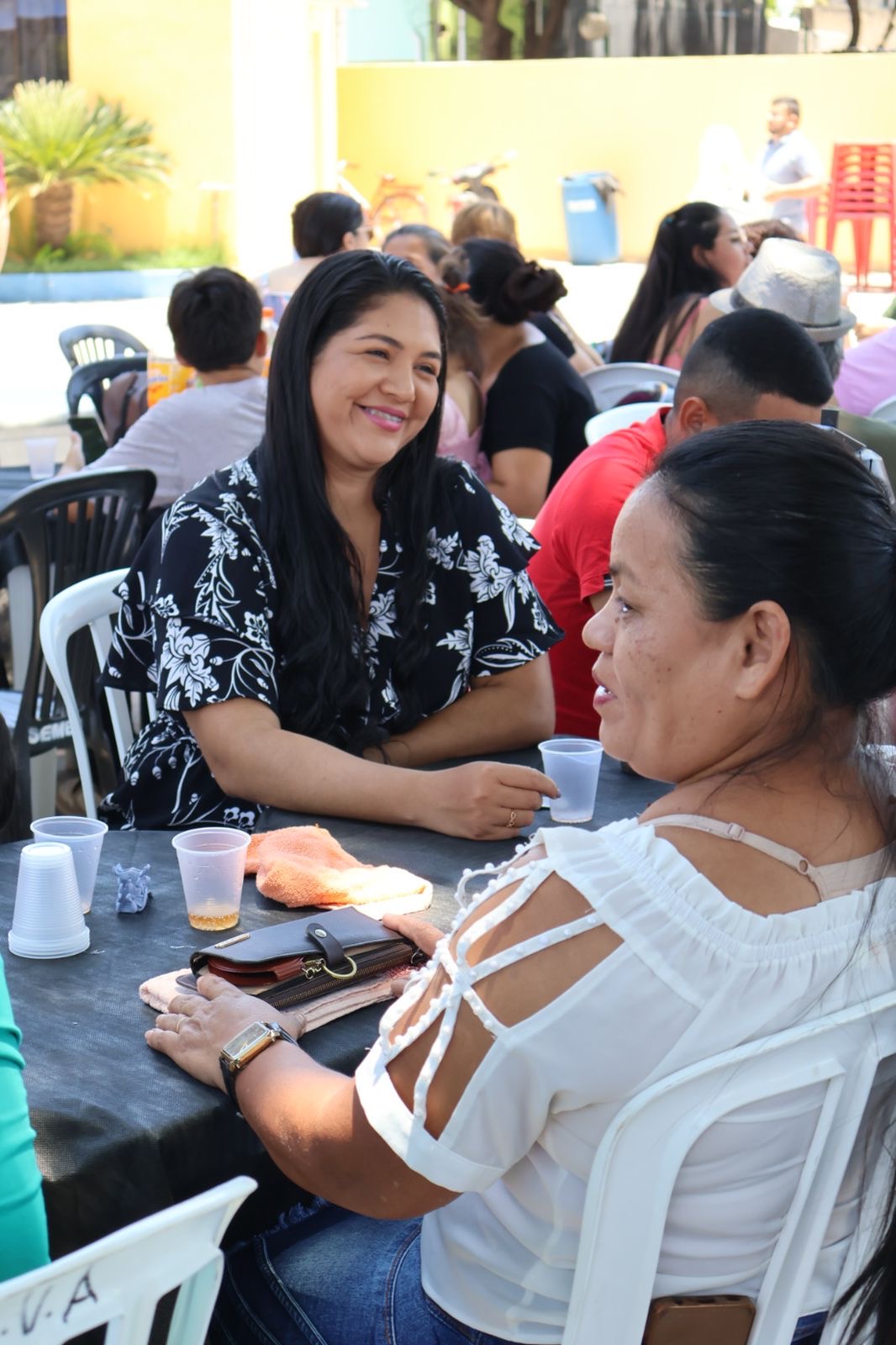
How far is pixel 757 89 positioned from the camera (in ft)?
63.0

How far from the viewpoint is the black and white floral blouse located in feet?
7.46

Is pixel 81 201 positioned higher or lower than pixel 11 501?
higher

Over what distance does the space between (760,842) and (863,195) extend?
58.8ft

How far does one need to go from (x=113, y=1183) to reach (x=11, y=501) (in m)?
2.60

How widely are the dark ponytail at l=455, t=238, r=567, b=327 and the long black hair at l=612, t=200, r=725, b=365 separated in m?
0.82

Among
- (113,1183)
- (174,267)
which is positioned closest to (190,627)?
(113,1183)

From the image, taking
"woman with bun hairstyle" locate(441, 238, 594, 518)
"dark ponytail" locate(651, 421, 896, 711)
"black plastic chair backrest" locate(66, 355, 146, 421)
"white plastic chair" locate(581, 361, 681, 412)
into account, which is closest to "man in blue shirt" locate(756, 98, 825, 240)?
"white plastic chair" locate(581, 361, 681, 412)

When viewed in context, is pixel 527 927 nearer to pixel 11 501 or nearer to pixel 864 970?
pixel 864 970

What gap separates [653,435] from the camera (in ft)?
10.0

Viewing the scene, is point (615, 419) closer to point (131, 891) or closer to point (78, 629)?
point (78, 629)

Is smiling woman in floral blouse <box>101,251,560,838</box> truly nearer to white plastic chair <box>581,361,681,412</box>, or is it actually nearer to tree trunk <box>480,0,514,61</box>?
white plastic chair <box>581,361,681,412</box>

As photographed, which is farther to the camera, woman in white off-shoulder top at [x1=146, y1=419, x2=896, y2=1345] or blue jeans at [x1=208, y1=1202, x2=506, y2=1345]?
blue jeans at [x1=208, y1=1202, x2=506, y2=1345]

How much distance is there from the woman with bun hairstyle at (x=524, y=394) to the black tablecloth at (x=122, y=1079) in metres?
3.04

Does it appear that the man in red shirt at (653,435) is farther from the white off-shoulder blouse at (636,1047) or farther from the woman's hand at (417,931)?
the white off-shoulder blouse at (636,1047)
